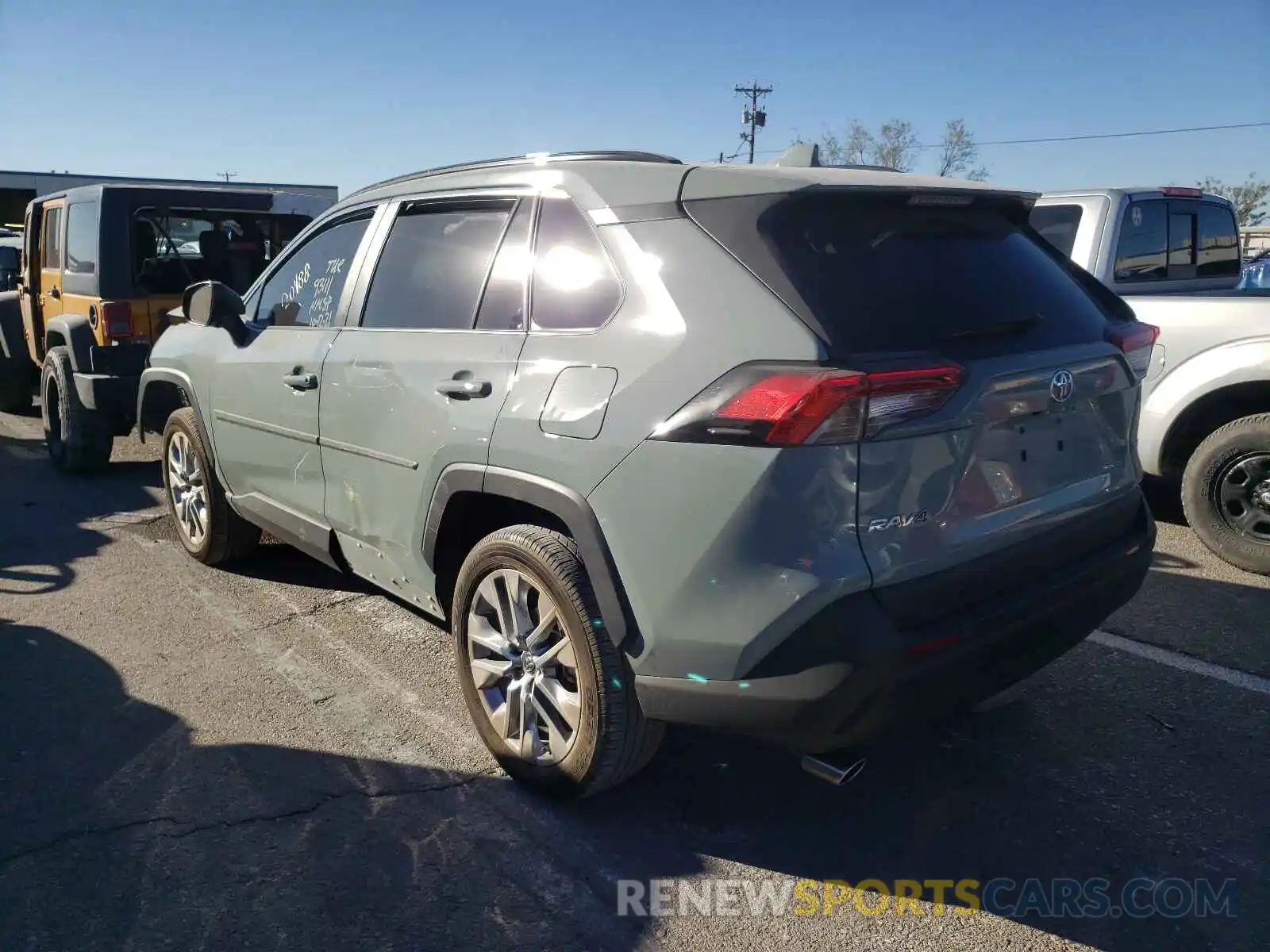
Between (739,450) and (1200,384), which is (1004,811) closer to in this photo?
(739,450)

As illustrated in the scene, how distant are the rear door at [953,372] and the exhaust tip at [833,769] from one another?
0.45 metres

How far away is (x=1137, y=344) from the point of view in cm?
309

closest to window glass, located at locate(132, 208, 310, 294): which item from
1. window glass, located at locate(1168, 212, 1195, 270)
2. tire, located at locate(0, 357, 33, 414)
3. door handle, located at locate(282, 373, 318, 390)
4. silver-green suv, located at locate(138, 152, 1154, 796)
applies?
tire, located at locate(0, 357, 33, 414)

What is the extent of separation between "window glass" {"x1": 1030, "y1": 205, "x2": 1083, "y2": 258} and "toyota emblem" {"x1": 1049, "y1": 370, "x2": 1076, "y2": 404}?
3608 millimetres

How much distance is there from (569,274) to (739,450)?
0.91 metres

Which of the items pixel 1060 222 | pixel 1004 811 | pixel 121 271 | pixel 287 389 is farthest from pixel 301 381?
pixel 1060 222

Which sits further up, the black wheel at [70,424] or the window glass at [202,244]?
the window glass at [202,244]

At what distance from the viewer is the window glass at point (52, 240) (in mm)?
7938

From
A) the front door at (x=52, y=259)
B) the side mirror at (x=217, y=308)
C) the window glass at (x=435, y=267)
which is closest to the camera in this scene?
the window glass at (x=435, y=267)

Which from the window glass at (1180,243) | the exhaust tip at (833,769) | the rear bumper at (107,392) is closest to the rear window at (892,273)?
the exhaust tip at (833,769)

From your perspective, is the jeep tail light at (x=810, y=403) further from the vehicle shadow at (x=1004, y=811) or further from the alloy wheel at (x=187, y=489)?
the alloy wheel at (x=187, y=489)

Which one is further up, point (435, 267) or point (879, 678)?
point (435, 267)

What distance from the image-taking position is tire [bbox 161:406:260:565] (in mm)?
5012

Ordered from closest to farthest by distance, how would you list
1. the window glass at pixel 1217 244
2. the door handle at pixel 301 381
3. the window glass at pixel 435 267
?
1. the window glass at pixel 435 267
2. the door handle at pixel 301 381
3. the window glass at pixel 1217 244
